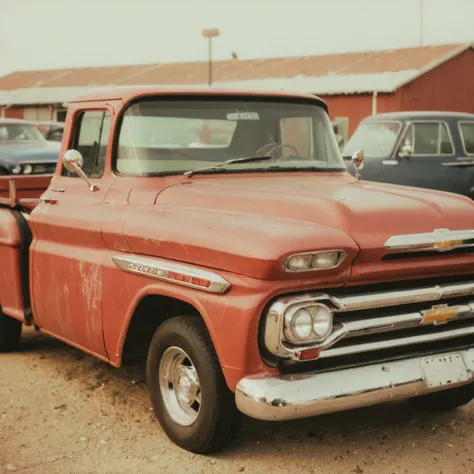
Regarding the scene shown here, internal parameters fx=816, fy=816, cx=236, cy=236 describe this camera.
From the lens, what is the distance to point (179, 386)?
4125mm

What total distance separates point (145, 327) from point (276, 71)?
25.7 metres

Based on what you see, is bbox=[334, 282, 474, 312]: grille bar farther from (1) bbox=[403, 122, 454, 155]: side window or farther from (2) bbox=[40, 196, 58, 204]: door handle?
(1) bbox=[403, 122, 454, 155]: side window

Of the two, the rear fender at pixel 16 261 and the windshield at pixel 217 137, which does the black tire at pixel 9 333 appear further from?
the windshield at pixel 217 137

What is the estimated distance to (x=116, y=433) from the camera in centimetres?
434

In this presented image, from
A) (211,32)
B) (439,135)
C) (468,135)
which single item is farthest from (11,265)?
(211,32)

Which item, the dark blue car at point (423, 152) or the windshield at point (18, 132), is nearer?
the dark blue car at point (423, 152)

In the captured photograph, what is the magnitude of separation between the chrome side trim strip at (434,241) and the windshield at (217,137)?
4.14 feet

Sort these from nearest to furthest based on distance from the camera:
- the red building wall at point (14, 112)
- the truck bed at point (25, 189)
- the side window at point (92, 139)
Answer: the side window at point (92, 139)
the truck bed at point (25, 189)
the red building wall at point (14, 112)

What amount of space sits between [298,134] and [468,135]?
22.7ft

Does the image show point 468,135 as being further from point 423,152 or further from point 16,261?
point 16,261

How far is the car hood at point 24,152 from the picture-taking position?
12.5m

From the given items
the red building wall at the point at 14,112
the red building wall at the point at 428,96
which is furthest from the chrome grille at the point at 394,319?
the red building wall at the point at 14,112

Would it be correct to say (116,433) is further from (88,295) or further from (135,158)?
(135,158)

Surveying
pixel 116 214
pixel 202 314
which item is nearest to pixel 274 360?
pixel 202 314
